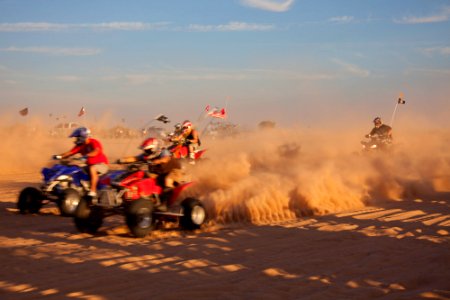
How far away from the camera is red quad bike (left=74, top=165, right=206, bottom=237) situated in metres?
9.96

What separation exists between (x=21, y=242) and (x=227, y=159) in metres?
8.32

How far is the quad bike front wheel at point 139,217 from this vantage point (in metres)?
9.83

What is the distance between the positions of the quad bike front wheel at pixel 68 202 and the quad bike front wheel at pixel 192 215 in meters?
2.66

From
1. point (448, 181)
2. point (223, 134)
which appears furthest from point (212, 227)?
point (223, 134)

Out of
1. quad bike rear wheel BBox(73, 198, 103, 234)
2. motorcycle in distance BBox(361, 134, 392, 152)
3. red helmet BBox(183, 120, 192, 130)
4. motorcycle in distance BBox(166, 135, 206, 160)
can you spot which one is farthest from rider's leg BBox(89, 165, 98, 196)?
motorcycle in distance BBox(361, 134, 392, 152)

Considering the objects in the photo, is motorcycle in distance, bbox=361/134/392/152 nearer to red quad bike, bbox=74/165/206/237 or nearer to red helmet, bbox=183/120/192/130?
red helmet, bbox=183/120/192/130

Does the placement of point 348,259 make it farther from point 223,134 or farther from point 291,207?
point 223,134

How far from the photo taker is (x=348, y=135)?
39938 millimetres

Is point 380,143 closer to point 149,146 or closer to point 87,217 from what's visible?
point 149,146

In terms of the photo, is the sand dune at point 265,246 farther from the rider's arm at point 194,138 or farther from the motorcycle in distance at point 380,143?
the motorcycle in distance at point 380,143

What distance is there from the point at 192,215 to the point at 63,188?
11.9 feet

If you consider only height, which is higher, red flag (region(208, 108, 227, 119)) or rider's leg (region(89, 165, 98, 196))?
red flag (region(208, 108, 227, 119))

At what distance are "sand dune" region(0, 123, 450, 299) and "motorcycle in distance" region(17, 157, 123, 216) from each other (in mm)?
336

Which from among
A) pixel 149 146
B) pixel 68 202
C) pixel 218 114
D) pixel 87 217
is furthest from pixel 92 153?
pixel 218 114
